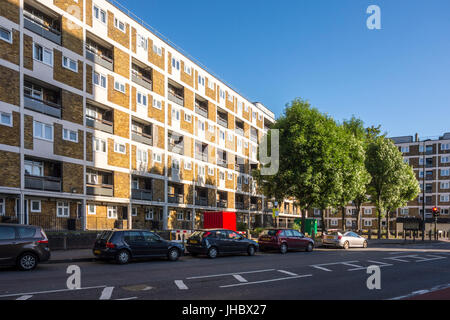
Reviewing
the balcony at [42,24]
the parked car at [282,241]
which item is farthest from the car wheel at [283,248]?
the balcony at [42,24]

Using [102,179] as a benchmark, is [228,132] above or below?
above

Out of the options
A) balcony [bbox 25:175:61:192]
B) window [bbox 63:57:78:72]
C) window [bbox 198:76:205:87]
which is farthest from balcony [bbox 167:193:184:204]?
window [bbox 63:57:78:72]

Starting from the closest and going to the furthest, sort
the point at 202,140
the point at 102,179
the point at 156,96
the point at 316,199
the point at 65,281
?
the point at 65,281, the point at 102,179, the point at 316,199, the point at 156,96, the point at 202,140

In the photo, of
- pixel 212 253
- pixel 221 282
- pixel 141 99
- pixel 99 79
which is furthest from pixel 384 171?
pixel 221 282

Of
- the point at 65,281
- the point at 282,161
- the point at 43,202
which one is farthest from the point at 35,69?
the point at 282,161

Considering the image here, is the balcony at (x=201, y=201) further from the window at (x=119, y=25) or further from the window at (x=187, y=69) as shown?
the window at (x=119, y=25)

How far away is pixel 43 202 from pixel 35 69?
8844mm

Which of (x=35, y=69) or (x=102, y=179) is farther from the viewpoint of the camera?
(x=102, y=179)

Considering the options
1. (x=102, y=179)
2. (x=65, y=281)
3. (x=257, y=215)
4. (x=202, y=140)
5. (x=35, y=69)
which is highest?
(x=35, y=69)

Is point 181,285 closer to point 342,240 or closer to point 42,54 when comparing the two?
point 342,240

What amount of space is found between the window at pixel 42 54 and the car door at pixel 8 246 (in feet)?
50.0

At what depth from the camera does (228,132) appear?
162ft

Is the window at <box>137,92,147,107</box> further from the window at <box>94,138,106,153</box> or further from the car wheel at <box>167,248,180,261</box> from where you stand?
the car wheel at <box>167,248,180,261</box>
